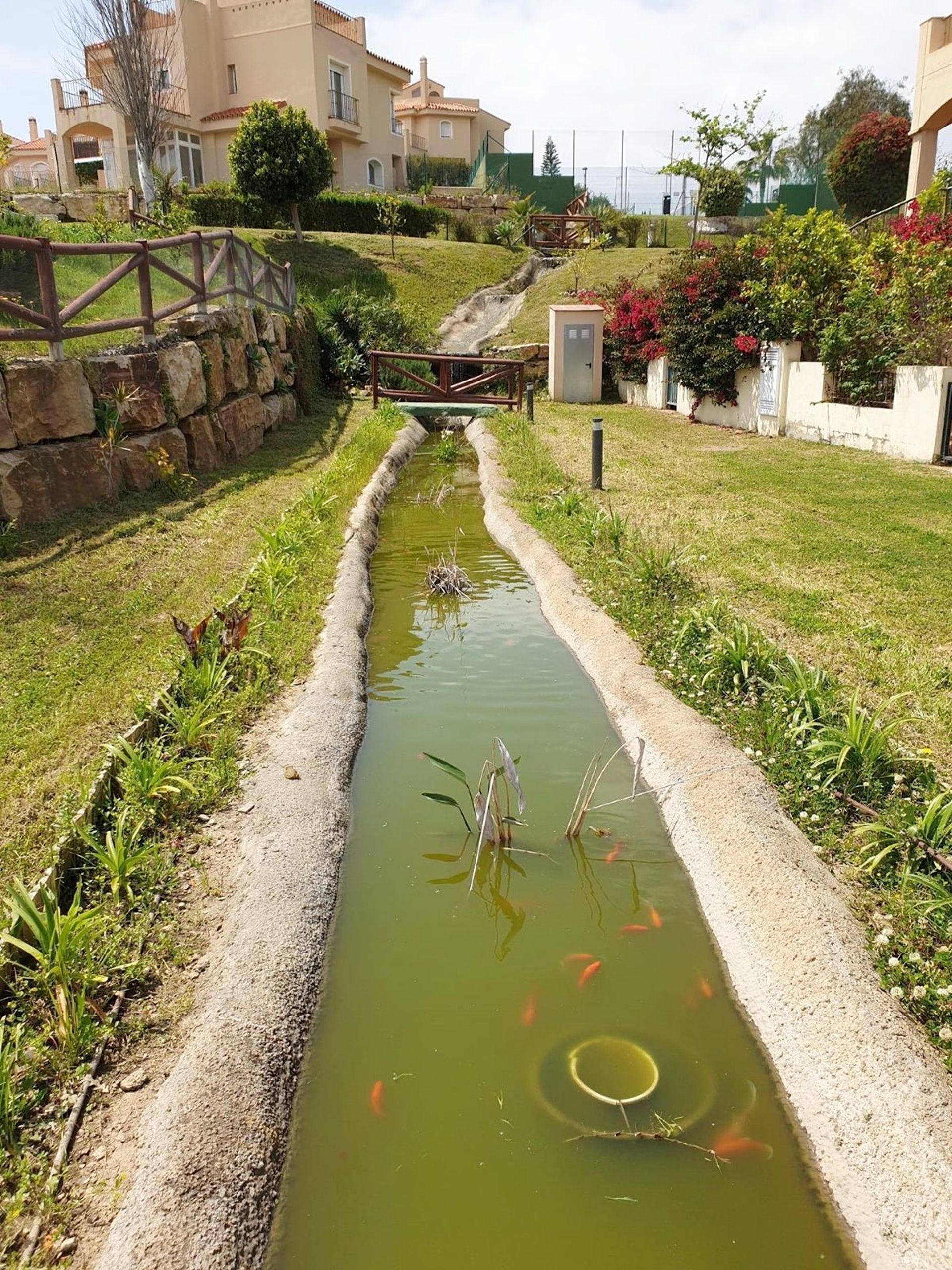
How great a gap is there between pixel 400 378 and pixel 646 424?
19.2ft

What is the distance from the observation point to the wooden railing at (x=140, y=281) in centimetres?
870

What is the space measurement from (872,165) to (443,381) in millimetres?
23339

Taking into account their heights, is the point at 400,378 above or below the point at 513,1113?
above

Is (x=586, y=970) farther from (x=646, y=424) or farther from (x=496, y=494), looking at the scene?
(x=646, y=424)

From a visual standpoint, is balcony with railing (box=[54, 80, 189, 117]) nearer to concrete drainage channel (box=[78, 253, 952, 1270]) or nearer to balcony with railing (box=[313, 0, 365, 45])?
balcony with railing (box=[313, 0, 365, 45])

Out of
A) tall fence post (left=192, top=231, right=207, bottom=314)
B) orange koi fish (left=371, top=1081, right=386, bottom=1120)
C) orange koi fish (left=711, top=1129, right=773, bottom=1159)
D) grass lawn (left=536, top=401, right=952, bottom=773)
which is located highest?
tall fence post (left=192, top=231, right=207, bottom=314)

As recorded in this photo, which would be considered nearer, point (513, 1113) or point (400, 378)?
point (513, 1113)

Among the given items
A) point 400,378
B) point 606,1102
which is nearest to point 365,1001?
point 606,1102

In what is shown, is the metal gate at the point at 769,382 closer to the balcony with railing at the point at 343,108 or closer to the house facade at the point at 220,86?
the house facade at the point at 220,86

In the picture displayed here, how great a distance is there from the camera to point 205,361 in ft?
39.7

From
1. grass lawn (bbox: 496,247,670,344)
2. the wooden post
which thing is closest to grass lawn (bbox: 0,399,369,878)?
the wooden post

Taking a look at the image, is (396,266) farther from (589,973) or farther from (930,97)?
(589,973)

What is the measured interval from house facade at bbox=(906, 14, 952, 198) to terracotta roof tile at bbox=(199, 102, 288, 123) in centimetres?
2366

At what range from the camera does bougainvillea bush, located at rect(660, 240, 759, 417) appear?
16703mm
